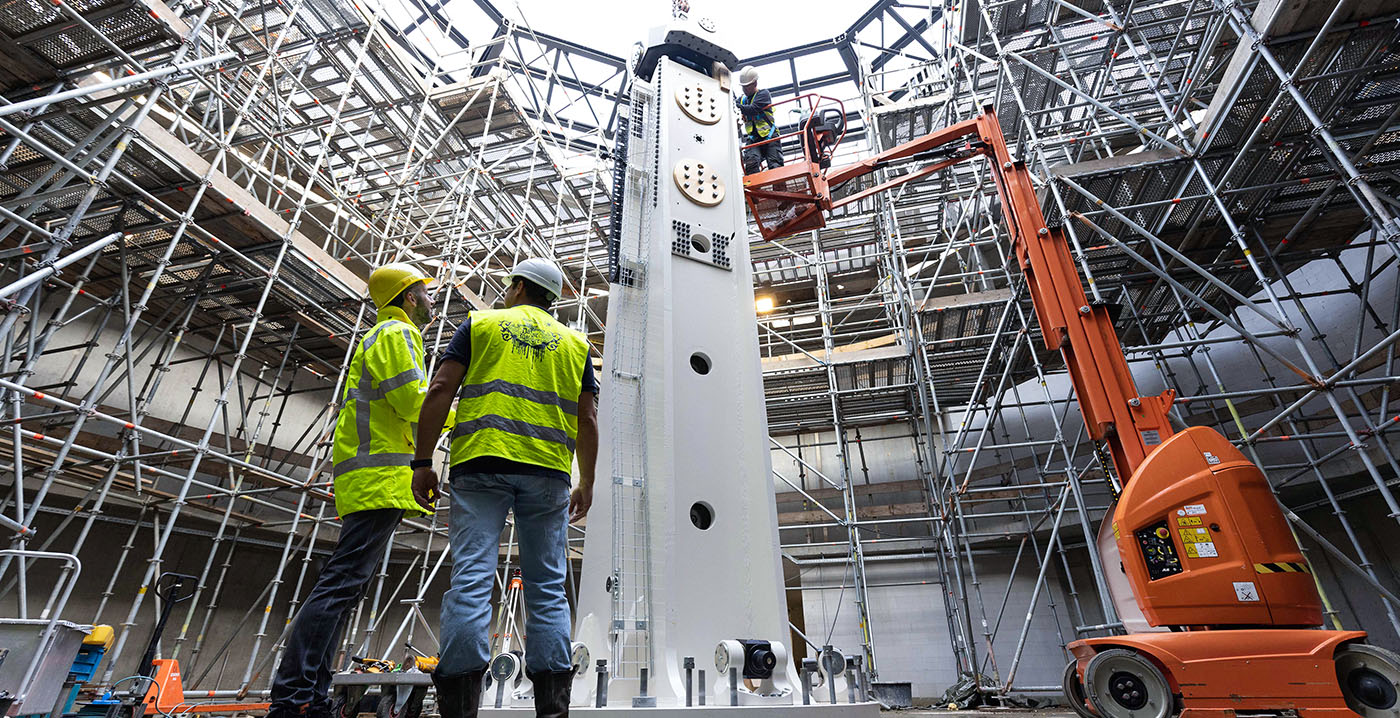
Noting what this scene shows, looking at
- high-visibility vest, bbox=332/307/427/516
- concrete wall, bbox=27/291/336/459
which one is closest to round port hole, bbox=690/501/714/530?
high-visibility vest, bbox=332/307/427/516

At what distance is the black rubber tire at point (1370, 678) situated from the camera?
2.88m

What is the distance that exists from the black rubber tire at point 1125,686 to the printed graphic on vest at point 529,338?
3.44 m

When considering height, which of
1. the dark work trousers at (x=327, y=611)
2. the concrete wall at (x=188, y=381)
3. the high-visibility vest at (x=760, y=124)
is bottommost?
the dark work trousers at (x=327, y=611)

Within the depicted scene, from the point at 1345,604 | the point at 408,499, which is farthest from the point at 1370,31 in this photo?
the point at 408,499

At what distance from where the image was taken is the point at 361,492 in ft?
7.56

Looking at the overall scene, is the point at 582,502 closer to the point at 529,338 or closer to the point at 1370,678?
the point at 529,338

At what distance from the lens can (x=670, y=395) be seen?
3.12 m

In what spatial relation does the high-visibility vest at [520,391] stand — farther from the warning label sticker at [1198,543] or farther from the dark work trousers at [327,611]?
the warning label sticker at [1198,543]

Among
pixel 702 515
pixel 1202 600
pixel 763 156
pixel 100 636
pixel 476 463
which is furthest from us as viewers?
pixel 763 156

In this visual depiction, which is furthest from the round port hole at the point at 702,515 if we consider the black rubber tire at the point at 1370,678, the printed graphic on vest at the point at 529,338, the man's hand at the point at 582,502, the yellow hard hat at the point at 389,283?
the black rubber tire at the point at 1370,678

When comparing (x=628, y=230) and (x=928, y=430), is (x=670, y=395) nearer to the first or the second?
(x=628, y=230)

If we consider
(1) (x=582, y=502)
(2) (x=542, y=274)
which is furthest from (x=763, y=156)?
(1) (x=582, y=502)

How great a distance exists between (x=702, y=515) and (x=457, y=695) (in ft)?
4.63

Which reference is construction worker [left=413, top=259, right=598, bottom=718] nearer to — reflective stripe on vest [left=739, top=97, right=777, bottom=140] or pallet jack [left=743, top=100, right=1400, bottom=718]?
pallet jack [left=743, top=100, right=1400, bottom=718]
